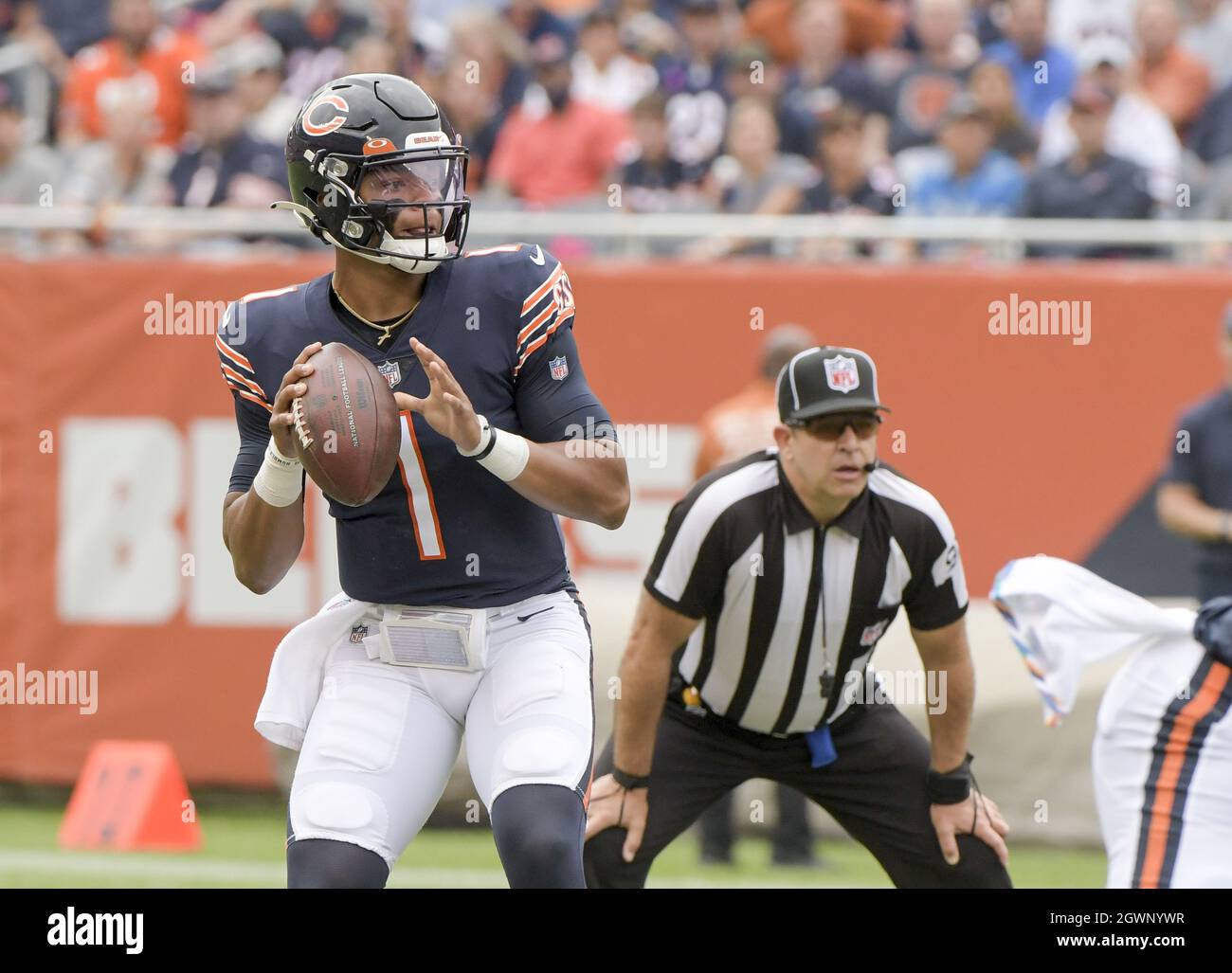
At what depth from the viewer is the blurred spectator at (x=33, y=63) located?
11.4m

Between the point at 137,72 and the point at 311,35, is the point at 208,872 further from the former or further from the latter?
the point at 311,35

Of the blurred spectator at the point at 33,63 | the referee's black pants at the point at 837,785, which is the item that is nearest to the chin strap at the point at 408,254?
the referee's black pants at the point at 837,785

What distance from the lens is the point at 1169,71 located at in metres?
10.2

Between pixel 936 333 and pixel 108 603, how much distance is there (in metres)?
4.01

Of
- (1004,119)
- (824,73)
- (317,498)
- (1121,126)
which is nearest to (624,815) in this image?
(317,498)

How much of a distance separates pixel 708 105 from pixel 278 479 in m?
6.86

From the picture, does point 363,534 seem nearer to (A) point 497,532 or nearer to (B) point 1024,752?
(A) point 497,532

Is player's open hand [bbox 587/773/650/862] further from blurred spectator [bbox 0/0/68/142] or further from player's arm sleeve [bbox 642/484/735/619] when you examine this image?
blurred spectator [bbox 0/0/68/142]

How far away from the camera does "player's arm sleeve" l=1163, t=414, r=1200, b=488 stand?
7.46 meters

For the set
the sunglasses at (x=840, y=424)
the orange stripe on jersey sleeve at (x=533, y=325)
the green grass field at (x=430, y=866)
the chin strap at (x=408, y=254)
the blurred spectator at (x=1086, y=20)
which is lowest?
the green grass field at (x=430, y=866)

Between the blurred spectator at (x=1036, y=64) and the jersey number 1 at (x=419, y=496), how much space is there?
6.94 meters

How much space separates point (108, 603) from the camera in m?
9.06

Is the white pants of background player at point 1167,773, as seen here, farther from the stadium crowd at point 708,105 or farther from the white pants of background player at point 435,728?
the stadium crowd at point 708,105

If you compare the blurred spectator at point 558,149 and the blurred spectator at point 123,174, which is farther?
the blurred spectator at point 558,149
